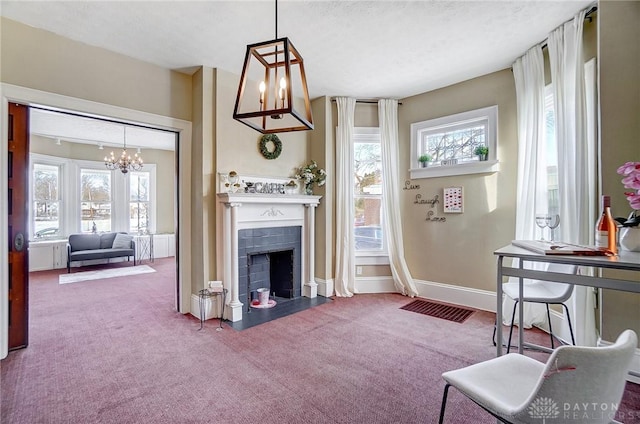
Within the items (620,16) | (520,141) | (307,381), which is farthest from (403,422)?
(620,16)

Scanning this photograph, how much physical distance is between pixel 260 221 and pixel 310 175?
41.8 inches

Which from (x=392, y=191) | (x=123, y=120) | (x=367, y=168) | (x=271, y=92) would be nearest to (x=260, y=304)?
(x=392, y=191)

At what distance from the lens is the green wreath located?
410cm

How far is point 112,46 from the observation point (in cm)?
310

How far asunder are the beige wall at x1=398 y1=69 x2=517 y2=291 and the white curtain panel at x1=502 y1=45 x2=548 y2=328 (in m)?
0.23

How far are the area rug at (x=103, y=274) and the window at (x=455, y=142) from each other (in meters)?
5.82

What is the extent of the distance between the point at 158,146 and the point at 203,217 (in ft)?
17.3

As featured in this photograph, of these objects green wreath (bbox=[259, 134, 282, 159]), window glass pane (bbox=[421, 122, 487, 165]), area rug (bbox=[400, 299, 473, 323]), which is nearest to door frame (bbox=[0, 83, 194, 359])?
green wreath (bbox=[259, 134, 282, 159])

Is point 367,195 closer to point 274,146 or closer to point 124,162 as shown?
point 274,146

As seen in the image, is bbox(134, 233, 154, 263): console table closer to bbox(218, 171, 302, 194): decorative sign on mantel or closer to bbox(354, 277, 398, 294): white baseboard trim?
bbox(218, 171, 302, 194): decorative sign on mantel

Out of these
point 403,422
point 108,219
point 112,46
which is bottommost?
point 403,422

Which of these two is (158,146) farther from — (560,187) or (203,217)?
(560,187)

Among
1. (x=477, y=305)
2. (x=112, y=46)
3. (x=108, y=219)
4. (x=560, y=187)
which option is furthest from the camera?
(x=108, y=219)

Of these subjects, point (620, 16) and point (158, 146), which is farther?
point (158, 146)
